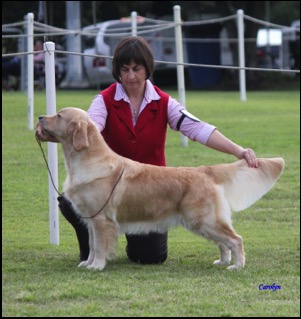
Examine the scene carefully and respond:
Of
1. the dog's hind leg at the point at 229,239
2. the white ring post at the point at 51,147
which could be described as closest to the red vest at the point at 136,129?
the white ring post at the point at 51,147

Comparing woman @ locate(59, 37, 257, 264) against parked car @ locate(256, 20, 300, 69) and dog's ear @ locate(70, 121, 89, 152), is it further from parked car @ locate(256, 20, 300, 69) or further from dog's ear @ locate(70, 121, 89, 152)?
parked car @ locate(256, 20, 300, 69)

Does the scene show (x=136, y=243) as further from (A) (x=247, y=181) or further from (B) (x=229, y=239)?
(A) (x=247, y=181)

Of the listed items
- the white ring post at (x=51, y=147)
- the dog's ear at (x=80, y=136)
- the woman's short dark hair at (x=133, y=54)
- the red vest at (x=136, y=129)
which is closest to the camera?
the dog's ear at (x=80, y=136)

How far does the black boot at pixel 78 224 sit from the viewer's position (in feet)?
19.7

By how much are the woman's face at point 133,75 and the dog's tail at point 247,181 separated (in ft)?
2.74

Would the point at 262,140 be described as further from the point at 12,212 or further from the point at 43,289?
the point at 43,289

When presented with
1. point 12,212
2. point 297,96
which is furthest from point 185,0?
point 12,212

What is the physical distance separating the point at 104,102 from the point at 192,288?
5.06 feet

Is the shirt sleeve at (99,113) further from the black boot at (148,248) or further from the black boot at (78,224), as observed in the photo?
the black boot at (148,248)

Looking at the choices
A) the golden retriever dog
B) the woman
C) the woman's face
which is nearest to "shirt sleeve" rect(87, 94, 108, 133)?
the woman

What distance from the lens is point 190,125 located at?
620 centimetres

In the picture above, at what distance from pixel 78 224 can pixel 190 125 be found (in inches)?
39.8

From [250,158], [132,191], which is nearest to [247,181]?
[250,158]

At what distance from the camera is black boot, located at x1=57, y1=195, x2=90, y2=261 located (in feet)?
19.7
